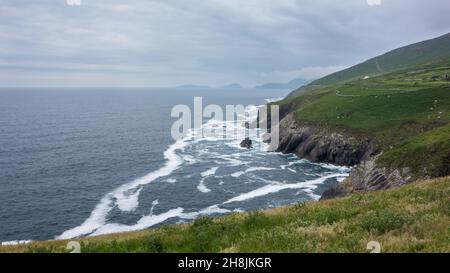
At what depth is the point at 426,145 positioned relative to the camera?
6475 centimetres

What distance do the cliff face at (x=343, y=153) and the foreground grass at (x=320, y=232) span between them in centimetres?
4359

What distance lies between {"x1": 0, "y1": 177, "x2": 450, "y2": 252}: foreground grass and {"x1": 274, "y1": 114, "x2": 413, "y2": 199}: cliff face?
43.6 m

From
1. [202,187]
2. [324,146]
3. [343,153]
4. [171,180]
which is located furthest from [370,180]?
[171,180]

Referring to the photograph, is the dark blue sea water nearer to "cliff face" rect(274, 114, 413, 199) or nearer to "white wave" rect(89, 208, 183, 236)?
"white wave" rect(89, 208, 183, 236)

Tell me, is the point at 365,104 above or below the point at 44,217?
above

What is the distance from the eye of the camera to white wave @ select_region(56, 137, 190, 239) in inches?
2248

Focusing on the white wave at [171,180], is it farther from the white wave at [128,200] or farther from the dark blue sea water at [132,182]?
the white wave at [128,200]

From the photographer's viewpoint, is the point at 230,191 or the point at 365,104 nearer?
the point at 230,191

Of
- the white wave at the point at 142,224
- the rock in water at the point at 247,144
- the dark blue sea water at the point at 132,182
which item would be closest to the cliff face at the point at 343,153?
the dark blue sea water at the point at 132,182

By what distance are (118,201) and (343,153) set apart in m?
52.2

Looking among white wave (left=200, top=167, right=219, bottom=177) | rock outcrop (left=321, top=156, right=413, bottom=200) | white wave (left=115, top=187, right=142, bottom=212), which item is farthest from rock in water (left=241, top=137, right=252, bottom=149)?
rock outcrop (left=321, top=156, right=413, bottom=200)

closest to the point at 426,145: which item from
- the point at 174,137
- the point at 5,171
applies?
the point at 5,171

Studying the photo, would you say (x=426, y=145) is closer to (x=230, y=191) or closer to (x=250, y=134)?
(x=230, y=191)
